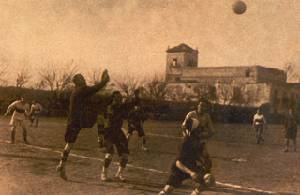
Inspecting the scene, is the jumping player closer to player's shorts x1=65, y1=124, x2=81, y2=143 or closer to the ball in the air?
player's shorts x1=65, y1=124, x2=81, y2=143

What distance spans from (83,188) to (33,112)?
18.7 meters

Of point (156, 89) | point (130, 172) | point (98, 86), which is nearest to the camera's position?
point (98, 86)

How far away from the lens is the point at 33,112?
85.9ft

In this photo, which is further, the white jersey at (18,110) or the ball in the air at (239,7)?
the white jersey at (18,110)

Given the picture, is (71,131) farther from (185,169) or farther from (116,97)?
(185,169)

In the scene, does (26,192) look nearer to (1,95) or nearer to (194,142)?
(194,142)

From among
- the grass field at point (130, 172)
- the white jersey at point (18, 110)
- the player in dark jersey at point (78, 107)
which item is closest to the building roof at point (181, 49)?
the white jersey at point (18, 110)

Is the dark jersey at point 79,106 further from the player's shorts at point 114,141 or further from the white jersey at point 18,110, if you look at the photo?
the white jersey at point 18,110

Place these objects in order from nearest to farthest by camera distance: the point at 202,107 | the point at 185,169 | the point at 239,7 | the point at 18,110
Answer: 1. the point at 185,169
2. the point at 202,107
3. the point at 239,7
4. the point at 18,110

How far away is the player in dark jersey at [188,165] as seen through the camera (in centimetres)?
741

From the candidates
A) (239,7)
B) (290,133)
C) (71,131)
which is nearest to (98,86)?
(71,131)

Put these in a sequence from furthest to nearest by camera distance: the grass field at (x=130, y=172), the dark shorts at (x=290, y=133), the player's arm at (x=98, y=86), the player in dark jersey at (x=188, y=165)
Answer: the dark shorts at (x=290, y=133) → the player's arm at (x=98, y=86) → the grass field at (x=130, y=172) → the player in dark jersey at (x=188, y=165)

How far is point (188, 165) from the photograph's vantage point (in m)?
7.45

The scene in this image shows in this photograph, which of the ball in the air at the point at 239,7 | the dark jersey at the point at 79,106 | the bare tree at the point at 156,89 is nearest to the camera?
the dark jersey at the point at 79,106
